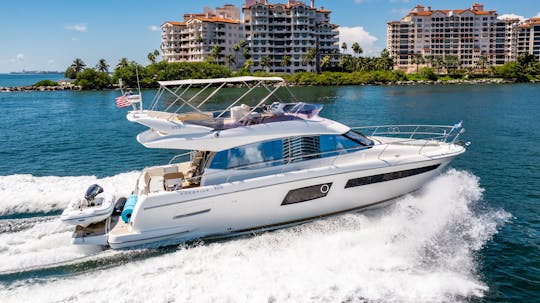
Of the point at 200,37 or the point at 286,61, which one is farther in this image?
the point at 286,61

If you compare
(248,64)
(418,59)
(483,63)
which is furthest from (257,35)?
(483,63)

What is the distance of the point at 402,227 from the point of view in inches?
408

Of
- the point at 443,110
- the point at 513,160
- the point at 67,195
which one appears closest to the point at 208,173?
the point at 67,195

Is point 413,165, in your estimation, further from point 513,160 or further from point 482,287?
point 513,160

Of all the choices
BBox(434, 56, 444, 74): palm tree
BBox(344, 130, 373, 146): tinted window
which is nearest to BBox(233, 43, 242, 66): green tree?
BBox(434, 56, 444, 74): palm tree

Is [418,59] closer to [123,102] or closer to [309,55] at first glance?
[309,55]

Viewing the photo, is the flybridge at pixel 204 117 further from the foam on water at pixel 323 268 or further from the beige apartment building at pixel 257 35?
the beige apartment building at pixel 257 35

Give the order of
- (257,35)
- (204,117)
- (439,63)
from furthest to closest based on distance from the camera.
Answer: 1. (439,63)
2. (257,35)
3. (204,117)

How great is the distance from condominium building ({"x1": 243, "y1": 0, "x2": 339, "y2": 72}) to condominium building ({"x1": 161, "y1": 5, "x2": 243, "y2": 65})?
15.7 feet

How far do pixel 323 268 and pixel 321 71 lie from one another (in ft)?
350

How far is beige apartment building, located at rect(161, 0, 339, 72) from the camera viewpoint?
349ft

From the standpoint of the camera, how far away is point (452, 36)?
417 feet

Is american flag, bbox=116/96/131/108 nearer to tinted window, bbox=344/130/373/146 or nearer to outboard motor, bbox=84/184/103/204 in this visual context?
outboard motor, bbox=84/184/103/204

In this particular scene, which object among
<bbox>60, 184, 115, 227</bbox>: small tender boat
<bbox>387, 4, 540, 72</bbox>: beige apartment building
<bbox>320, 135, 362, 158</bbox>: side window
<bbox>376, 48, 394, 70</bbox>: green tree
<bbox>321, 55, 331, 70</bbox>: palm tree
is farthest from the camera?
<bbox>387, 4, 540, 72</bbox>: beige apartment building
